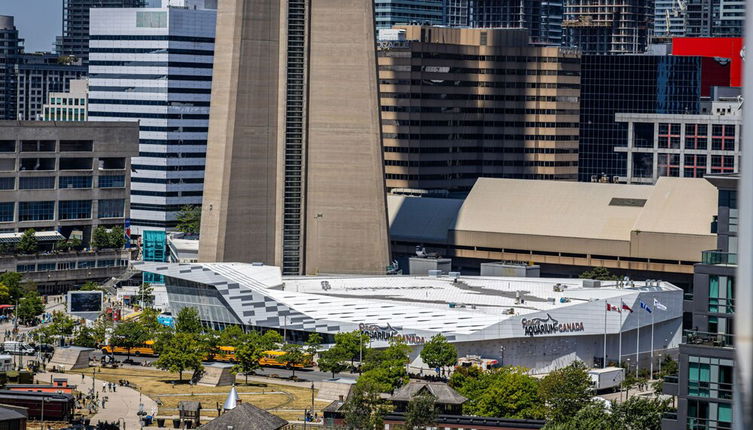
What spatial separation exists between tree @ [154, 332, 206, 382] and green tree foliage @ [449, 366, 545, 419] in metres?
29.1

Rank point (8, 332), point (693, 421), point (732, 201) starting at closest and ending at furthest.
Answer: point (693, 421) < point (732, 201) < point (8, 332)

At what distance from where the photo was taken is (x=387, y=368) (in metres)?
138

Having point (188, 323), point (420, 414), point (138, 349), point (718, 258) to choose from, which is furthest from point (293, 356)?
point (718, 258)

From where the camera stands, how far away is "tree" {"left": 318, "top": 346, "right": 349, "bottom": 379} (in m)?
145

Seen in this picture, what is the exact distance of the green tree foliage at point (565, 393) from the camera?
388 ft

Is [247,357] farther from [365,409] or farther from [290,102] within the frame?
[290,102]

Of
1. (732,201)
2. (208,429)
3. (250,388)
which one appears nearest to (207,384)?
(250,388)

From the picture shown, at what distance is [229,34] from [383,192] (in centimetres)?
2800

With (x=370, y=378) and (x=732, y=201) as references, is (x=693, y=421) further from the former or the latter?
(x=370, y=378)

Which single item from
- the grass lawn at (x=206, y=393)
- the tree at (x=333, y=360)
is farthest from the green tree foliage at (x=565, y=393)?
the tree at (x=333, y=360)

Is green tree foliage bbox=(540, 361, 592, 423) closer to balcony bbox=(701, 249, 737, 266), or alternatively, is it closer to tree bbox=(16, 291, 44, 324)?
balcony bbox=(701, 249, 737, 266)

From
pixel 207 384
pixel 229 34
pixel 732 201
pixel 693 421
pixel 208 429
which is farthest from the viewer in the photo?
pixel 229 34

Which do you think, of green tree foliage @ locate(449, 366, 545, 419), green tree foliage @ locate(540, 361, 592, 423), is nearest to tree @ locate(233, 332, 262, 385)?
green tree foliage @ locate(449, 366, 545, 419)

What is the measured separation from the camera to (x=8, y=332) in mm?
170625
